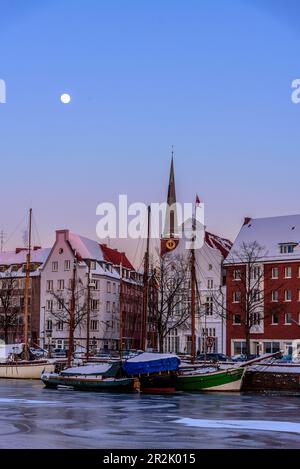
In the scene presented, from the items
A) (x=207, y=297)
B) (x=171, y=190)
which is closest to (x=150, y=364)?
(x=207, y=297)

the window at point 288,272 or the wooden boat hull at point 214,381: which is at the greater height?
the window at point 288,272

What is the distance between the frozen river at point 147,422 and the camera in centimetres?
2625

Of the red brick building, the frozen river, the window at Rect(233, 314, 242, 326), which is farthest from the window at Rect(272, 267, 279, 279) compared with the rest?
the frozen river

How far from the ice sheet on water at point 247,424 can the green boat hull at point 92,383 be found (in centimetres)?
2524

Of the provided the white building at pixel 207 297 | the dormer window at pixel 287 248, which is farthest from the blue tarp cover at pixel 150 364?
the dormer window at pixel 287 248

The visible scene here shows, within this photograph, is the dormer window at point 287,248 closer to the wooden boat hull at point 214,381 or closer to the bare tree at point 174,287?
the bare tree at point 174,287

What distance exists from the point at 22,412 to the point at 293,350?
2457 inches

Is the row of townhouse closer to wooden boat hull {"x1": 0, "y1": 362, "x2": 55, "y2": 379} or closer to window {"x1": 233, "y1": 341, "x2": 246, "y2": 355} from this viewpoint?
window {"x1": 233, "y1": 341, "x2": 246, "y2": 355}

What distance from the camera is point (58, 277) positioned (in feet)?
419

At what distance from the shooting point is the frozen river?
2625 cm

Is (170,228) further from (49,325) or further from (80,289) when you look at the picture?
(49,325)

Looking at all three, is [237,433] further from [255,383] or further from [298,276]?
[298,276]

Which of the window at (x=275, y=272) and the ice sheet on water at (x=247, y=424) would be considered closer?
the ice sheet on water at (x=247, y=424)

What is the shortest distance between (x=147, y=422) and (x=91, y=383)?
29.2m
